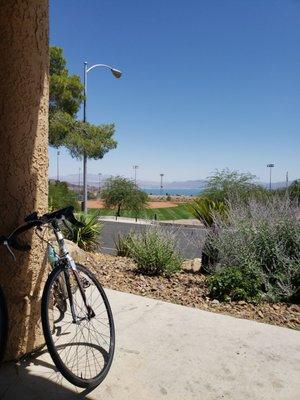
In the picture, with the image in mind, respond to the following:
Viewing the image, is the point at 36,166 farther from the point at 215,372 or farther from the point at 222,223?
the point at 222,223

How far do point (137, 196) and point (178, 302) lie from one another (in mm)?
34297

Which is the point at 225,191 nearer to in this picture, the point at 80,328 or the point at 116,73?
the point at 80,328

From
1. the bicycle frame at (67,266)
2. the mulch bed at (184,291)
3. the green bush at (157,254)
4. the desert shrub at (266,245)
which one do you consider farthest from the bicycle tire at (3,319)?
the green bush at (157,254)

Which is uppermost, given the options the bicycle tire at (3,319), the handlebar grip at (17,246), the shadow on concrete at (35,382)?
the handlebar grip at (17,246)

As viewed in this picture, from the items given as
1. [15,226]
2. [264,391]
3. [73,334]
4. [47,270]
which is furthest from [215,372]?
[15,226]

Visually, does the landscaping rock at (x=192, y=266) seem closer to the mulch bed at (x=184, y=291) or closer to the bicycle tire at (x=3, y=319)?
the mulch bed at (x=184, y=291)

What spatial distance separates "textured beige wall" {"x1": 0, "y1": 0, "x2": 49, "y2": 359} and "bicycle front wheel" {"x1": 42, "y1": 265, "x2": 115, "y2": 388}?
0.81 feet

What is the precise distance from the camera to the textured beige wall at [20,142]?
3.18 metres

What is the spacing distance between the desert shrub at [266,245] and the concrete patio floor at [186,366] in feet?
4.71

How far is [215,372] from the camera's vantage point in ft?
10.7

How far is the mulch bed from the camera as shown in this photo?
4759 mm

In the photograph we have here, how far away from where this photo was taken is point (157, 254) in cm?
687

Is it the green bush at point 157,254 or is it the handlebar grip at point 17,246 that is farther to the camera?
the green bush at point 157,254

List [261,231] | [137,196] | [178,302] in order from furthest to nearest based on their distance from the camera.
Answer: [137,196], [261,231], [178,302]
